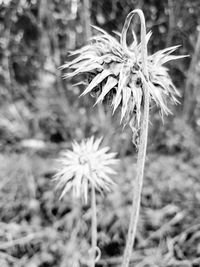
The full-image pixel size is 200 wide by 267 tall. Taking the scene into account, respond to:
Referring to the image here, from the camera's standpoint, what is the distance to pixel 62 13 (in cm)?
428

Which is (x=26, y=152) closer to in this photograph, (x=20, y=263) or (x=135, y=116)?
(x=20, y=263)

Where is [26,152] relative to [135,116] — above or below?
below

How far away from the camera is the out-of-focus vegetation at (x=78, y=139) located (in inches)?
128

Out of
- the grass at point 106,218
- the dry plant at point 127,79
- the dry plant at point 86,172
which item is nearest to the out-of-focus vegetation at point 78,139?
the grass at point 106,218

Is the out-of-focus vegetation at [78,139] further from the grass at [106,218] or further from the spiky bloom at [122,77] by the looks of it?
the spiky bloom at [122,77]

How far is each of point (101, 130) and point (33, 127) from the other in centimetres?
92

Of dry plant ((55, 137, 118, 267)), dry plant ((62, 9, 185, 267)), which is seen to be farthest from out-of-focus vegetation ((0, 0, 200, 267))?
dry plant ((62, 9, 185, 267))

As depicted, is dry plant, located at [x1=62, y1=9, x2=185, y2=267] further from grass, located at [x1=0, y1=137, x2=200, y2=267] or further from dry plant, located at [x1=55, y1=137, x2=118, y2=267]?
grass, located at [x1=0, y1=137, x2=200, y2=267]

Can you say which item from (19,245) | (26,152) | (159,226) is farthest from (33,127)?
(159,226)

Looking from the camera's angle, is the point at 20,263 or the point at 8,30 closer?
the point at 20,263

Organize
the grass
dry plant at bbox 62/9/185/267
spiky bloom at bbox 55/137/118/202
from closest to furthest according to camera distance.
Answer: dry plant at bbox 62/9/185/267
spiky bloom at bbox 55/137/118/202
the grass

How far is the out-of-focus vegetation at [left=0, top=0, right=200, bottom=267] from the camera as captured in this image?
A: 3246 millimetres

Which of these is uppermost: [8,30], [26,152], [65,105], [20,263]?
[8,30]

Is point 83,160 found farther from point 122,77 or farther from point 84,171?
point 122,77
